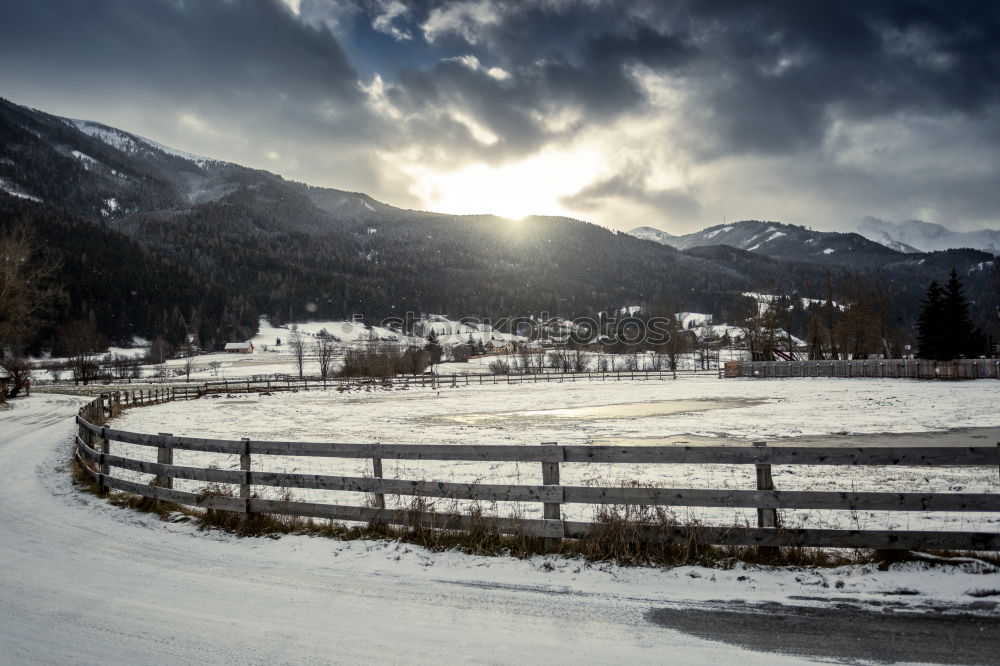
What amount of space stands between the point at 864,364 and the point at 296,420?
53.4 m

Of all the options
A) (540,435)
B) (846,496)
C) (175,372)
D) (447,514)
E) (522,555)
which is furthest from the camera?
(175,372)

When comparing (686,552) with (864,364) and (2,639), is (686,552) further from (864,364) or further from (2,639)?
(864,364)

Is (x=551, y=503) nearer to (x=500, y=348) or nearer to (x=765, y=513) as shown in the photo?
(x=765, y=513)

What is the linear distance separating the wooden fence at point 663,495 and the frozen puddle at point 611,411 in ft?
57.7

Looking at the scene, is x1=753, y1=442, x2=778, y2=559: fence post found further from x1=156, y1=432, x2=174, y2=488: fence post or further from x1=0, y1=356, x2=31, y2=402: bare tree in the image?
x1=0, y1=356, x2=31, y2=402: bare tree

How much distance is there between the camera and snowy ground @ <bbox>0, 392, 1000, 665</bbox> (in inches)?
181

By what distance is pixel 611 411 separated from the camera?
3006 cm

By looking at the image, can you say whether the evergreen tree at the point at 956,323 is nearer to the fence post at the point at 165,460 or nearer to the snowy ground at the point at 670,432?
the snowy ground at the point at 670,432

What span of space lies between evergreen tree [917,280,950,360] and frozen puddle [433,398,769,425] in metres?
34.4

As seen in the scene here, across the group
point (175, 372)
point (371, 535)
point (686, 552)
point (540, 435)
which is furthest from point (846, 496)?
point (175, 372)

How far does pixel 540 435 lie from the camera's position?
2023 cm

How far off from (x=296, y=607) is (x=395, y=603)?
1011mm

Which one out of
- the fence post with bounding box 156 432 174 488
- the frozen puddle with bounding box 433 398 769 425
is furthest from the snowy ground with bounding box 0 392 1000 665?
the frozen puddle with bounding box 433 398 769 425

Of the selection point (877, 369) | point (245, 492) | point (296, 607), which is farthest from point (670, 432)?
point (877, 369)
